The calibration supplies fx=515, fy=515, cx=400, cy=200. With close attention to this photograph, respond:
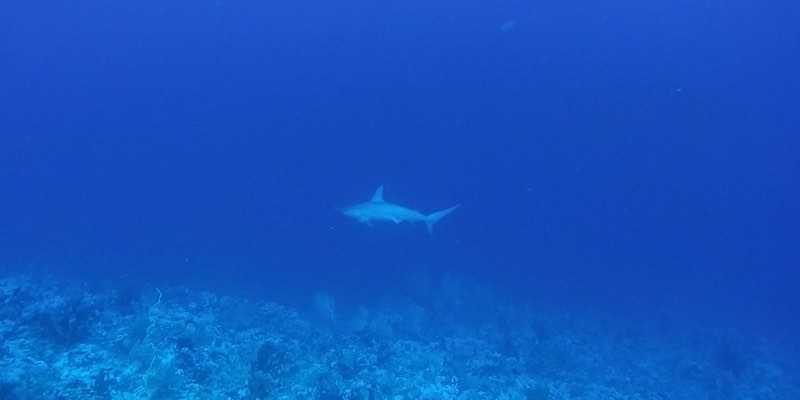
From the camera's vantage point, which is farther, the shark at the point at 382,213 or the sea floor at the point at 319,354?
the shark at the point at 382,213

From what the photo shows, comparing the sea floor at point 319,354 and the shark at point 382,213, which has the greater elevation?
the shark at point 382,213

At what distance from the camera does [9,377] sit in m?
9.30

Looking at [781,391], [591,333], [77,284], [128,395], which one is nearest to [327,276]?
[77,284]

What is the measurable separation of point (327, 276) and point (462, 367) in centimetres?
991

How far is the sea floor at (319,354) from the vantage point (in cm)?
1010

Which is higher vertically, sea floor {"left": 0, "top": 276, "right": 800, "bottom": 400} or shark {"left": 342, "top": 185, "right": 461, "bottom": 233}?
shark {"left": 342, "top": 185, "right": 461, "bottom": 233}

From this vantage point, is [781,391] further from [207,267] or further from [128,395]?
[207,267]

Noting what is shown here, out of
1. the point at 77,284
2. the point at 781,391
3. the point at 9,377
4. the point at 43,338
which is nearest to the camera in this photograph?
the point at 9,377

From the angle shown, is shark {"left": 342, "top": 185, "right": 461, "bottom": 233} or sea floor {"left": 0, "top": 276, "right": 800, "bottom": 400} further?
shark {"left": 342, "top": 185, "right": 461, "bottom": 233}

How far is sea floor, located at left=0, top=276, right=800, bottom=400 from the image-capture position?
10102 mm

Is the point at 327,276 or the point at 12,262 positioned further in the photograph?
the point at 327,276

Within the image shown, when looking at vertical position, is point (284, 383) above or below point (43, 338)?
above

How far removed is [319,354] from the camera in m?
12.2

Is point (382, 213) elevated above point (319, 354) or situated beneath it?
elevated above
